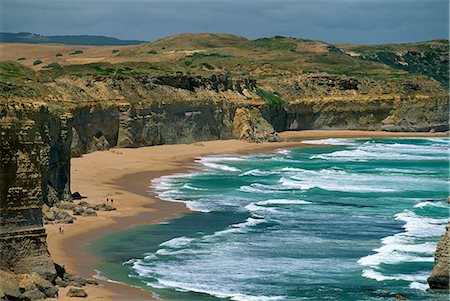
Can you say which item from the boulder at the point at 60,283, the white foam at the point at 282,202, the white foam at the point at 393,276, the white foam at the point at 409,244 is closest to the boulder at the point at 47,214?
the boulder at the point at 60,283

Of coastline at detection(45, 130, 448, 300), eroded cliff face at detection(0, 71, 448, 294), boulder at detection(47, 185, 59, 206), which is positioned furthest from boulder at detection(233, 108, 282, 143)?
boulder at detection(47, 185, 59, 206)

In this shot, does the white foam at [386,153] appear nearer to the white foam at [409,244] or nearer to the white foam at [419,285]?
the white foam at [409,244]

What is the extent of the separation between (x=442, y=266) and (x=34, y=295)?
1244cm

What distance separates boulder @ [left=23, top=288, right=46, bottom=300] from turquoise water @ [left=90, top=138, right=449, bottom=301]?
457 cm

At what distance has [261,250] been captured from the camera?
3881cm

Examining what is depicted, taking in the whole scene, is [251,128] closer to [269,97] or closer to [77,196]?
[269,97]

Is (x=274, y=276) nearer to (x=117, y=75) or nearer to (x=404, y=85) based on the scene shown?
(x=117, y=75)

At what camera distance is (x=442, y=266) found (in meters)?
31.0

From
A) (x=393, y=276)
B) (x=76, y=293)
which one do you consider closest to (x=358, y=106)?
(x=393, y=276)

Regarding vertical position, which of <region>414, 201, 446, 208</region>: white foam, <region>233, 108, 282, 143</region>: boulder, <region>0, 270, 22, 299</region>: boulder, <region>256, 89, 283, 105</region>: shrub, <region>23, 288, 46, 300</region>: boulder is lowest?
<region>414, 201, 446, 208</region>: white foam

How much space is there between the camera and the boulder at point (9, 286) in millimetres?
27250

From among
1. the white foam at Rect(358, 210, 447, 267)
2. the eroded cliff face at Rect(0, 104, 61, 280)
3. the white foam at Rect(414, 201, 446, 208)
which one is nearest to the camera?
the eroded cliff face at Rect(0, 104, 61, 280)

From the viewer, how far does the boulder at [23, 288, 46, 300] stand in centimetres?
2794

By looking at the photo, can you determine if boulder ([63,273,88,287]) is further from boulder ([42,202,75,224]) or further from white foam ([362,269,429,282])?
boulder ([42,202,75,224])
